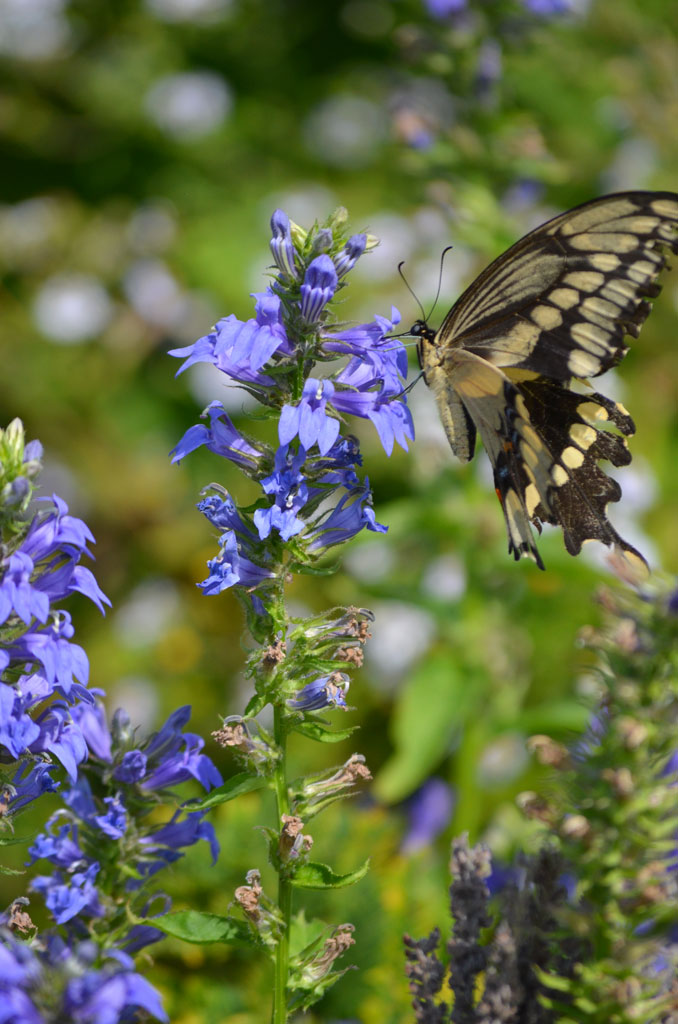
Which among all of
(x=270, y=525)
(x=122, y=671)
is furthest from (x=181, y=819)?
(x=122, y=671)

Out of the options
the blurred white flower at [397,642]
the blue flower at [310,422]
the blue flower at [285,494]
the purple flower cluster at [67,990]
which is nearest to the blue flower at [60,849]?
the purple flower cluster at [67,990]

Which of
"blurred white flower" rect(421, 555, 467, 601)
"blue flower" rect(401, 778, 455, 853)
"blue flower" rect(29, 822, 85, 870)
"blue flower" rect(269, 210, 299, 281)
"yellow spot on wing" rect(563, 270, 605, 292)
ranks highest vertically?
"yellow spot on wing" rect(563, 270, 605, 292)

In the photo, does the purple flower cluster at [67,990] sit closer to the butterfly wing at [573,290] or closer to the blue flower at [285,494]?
the blue flower at [285,494]

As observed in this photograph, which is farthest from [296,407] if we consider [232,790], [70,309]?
[70,309]

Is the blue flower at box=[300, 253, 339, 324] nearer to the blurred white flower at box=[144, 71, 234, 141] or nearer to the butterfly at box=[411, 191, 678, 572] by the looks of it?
the butterfly at box=[411, 191, 678, 572]

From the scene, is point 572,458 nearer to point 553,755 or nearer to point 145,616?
point 553,755

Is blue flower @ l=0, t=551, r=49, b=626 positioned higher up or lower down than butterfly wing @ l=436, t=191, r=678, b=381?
lower down

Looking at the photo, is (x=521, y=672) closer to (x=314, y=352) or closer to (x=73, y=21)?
(x=314, y=352)

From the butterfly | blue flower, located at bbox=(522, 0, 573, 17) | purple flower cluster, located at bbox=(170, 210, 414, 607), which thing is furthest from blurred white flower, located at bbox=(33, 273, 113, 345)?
purple flower cluster, located at bbox=(170, 210, 414, 607)
